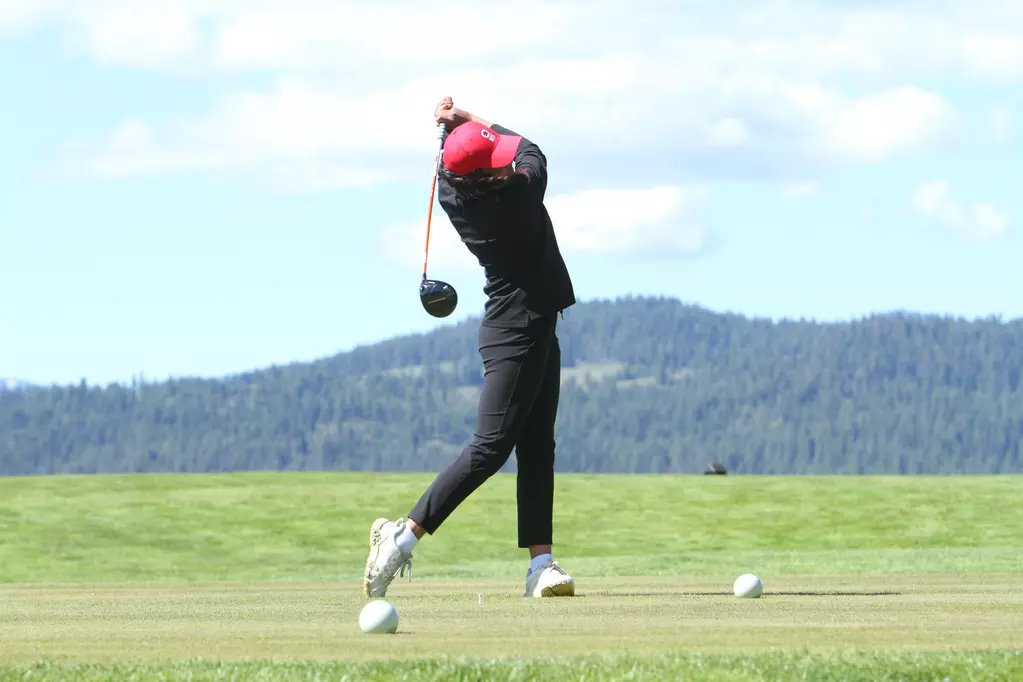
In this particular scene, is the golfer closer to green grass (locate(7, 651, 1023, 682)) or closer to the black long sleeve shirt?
the black long sleeve shirt

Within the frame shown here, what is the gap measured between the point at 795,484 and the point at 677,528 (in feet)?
14.8

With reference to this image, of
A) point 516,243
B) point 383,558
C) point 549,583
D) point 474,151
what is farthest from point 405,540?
point 474,151

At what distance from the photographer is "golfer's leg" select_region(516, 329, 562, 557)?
25.8 ft

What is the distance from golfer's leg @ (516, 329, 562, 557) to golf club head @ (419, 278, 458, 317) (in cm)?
58

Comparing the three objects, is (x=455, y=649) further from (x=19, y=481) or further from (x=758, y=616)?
(x=19, y=481)

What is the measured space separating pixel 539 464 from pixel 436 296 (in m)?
0.99

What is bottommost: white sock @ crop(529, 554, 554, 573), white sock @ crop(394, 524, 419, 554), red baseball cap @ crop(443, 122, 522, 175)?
white sock @ crop(529, 554, 554, 573)

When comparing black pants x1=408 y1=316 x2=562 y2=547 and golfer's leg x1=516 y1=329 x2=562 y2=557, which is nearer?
black pants x1=408 y1=316 x2=562 y2=547

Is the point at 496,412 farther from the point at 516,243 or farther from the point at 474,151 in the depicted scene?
the point at 474,151

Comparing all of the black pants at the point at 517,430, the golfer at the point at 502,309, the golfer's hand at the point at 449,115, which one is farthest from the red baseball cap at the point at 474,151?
the black pants at the point at 517,430

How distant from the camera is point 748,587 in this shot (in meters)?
7.26

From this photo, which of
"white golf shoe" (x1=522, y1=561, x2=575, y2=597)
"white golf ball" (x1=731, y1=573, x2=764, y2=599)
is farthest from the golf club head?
"white golf ball" (x1=731, y1=573, x2=764, y2=599)

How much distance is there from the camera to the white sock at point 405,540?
7281 mm

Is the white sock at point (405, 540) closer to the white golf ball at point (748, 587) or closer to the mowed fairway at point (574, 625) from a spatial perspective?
the mowed fairway at point (574, 625)
